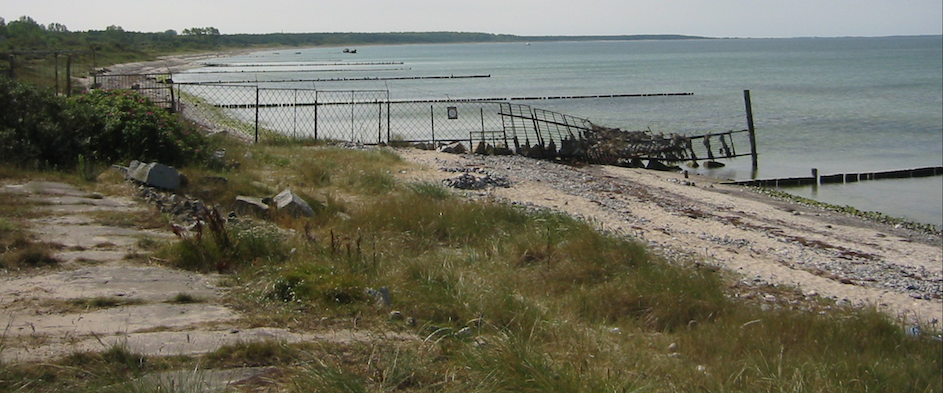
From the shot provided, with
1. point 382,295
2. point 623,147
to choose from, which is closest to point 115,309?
point 382,295

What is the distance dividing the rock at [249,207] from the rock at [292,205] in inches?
9.0

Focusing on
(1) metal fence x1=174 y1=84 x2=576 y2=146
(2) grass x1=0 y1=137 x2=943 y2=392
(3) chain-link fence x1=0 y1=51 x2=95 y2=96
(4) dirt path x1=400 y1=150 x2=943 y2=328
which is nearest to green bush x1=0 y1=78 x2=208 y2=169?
(2) grass x1=0 y1=137 x2=943 y2=392

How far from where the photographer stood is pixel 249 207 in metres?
9.99

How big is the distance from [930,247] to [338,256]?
12.7m

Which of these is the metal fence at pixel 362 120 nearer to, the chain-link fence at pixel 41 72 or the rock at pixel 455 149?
the rock at pixel 455 149

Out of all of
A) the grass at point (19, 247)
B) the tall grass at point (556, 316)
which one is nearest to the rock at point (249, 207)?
the tall grass at point (556, 316)

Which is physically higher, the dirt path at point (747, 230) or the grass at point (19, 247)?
the grass at point (19, 247)

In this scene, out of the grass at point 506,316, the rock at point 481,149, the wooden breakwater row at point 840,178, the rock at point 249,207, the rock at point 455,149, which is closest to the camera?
the grass at point 506,316

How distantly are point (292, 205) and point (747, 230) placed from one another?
9062 mm

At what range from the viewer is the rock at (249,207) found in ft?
32.6

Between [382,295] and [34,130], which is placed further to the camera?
[34,130]

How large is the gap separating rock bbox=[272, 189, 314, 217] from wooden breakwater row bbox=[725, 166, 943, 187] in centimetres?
1585

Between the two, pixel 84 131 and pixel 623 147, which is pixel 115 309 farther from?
pixel 623 147

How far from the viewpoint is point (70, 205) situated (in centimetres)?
919
